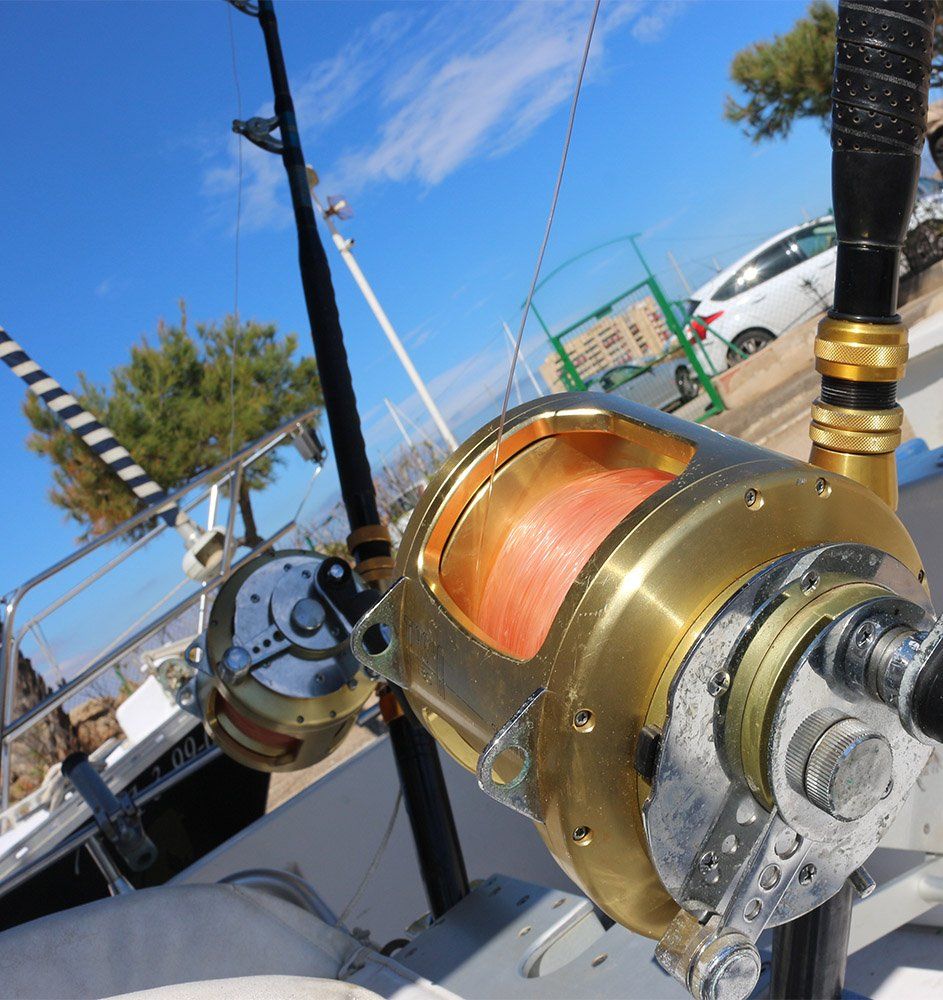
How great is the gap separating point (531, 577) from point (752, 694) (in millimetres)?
275

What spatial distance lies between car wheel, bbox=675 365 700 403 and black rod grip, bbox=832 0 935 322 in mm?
8593

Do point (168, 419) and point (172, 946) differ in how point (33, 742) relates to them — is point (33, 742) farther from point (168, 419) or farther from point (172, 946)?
point (172, 946)

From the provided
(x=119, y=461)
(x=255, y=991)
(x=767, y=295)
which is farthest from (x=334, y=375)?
(x=767, y=295)

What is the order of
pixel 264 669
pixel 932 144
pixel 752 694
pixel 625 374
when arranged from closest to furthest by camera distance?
1. pixel 752 694
2. pixel 264 669
3. pixel 625 374
4. pixel 932 144

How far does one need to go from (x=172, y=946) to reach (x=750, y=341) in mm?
10188

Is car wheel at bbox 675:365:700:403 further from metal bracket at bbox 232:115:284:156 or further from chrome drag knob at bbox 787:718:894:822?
chrome drag knob at bbox 787:718:894:822

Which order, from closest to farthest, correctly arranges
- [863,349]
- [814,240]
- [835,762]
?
[835,762] → [863,349] → [814,240]

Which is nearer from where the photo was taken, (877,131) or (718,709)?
(718,709)

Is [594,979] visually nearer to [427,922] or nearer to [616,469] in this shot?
[427,922]

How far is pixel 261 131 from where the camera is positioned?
198cm

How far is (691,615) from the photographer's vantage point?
0.77 m

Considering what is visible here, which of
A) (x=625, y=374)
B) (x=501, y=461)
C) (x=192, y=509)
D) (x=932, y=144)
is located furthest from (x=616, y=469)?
(x=932, y=144)

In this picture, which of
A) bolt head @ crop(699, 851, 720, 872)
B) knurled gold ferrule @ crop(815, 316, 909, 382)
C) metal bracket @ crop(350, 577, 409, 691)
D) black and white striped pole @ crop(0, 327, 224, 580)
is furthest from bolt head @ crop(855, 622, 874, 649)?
black and white striped pole @ crop(0, 327, 224, 580)

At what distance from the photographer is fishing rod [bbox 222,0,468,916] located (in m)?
1.55
